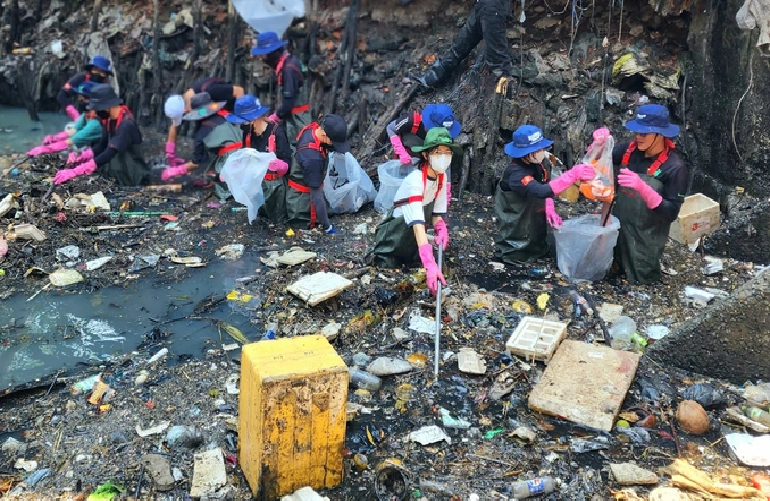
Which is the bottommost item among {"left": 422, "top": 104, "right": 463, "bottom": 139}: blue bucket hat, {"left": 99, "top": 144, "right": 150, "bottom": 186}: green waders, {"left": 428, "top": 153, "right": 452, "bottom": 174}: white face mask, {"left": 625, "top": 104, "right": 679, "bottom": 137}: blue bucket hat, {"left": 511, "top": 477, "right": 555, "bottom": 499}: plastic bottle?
{"left": 99, "top": 144, "right": 150, "bottom": 186}: green waders

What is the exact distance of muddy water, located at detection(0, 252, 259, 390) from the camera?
4.68 metres

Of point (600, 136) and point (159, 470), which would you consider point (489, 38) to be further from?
point (159, 470)


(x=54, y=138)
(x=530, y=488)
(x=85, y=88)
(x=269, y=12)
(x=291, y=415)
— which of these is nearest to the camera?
(x=291, y=415)

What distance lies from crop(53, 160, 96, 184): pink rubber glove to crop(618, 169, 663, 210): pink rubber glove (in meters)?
5.89

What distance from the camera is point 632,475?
348 centimetres

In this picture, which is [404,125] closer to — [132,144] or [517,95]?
[517,95]

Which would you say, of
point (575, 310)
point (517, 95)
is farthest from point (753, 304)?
point (517, 95)

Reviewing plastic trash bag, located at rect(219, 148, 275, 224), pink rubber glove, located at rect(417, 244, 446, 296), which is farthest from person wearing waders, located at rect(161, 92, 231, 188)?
pink rubber glove, located at rect(417, 244, 446, 296)

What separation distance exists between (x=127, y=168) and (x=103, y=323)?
3.39 metres

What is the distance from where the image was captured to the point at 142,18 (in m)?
11.4

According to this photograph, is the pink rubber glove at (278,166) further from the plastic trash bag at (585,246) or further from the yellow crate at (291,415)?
the yellow crate at (291,415)

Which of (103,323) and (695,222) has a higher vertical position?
(695,222)

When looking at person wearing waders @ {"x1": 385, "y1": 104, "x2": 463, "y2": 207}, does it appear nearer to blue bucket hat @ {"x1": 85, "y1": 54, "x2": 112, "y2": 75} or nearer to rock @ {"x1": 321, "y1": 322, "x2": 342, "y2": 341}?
rock @ {"x1": 321, "y1": 322, "x2": 342, "y2": 341}

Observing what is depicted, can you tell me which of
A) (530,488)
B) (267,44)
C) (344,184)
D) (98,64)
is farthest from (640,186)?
(98,64)
